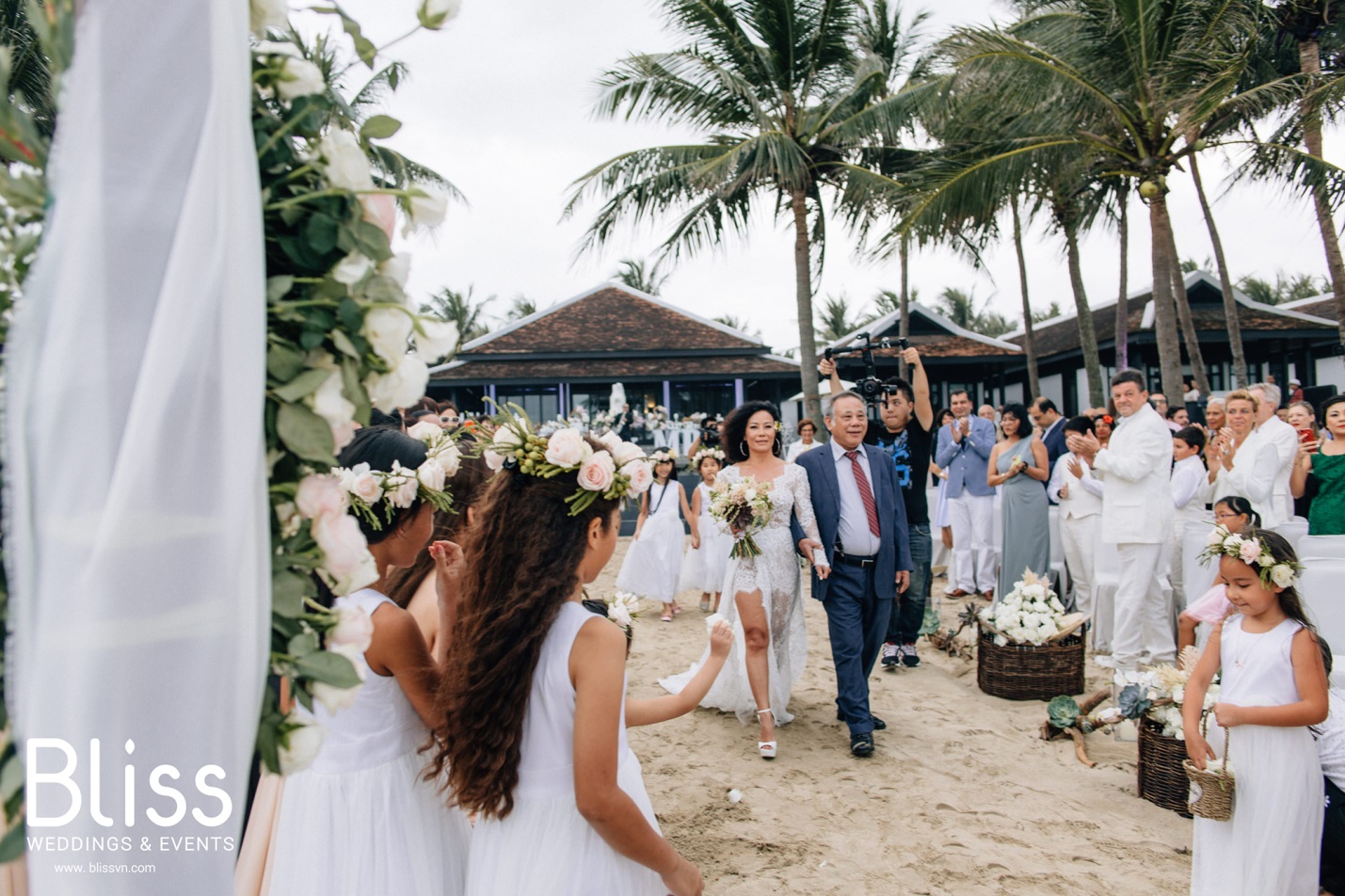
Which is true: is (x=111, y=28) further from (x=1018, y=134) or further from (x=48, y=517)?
(x=1018, y=134)

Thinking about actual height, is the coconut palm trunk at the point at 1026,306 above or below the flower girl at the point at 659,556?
above

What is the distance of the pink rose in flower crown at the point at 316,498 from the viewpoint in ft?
3.59

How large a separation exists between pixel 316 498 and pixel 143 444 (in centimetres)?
21

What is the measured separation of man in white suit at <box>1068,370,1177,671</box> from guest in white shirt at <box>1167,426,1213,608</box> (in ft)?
1.31

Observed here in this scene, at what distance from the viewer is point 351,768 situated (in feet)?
7.15

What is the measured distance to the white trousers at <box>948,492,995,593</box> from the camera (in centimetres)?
912

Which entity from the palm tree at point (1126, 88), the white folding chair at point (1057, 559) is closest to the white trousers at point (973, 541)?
the white folding chair at point (1057, 559)

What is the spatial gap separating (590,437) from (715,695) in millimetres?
4231

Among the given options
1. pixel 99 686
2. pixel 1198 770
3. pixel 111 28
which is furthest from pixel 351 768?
pixel 1198 770

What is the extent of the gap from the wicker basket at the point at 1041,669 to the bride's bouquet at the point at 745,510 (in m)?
2.25

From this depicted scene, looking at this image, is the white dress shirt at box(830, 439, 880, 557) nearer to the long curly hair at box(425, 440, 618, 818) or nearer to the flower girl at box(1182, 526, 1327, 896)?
the flower girl at box(1182, 526, 1327, 896)

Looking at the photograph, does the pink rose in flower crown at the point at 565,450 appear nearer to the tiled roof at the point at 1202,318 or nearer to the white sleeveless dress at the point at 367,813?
the white sleeveless dress at the point at 367,813

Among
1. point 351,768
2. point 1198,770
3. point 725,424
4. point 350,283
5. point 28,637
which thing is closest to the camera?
point 28,637

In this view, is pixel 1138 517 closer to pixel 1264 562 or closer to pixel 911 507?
pixel 911 507
